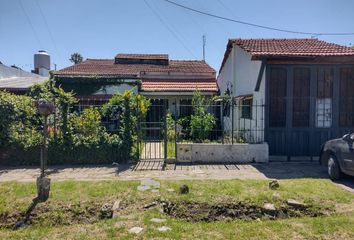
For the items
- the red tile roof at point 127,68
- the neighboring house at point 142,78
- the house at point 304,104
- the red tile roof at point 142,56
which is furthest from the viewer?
the red tile roof at point 142,56

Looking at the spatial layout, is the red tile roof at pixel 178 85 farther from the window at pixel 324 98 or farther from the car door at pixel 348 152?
the car door at pixel 348 152

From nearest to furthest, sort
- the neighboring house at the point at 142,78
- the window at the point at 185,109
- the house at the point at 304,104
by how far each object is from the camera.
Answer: the house at the point at 304,104, the window at the point at 185,109, the neighboring house at the point at 142,78

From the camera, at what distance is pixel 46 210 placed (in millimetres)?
5520

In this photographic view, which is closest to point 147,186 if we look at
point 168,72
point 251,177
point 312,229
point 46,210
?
point 46,210

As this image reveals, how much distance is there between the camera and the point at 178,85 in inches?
714

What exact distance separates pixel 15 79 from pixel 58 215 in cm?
2402

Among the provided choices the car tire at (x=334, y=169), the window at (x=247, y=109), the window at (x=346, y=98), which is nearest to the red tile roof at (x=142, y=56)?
the window at (x=247, y=109)

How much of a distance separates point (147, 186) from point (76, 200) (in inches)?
63.4

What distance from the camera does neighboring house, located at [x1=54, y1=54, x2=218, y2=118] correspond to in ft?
56.0

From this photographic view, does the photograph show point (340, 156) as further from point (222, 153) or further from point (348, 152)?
point (222, 153)

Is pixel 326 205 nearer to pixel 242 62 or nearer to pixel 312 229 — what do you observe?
pixel 312 229

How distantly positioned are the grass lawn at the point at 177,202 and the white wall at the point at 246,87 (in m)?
3.54

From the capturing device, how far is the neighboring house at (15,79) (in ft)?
64.2

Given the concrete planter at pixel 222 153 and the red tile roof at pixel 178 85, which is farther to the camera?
the red tile roof at pixel 178 85
